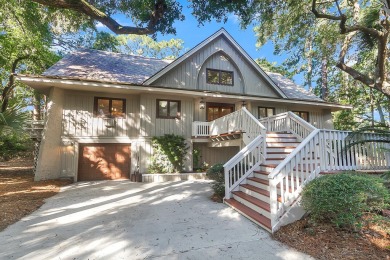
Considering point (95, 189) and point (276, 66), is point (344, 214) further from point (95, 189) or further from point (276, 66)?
point (276, 66)

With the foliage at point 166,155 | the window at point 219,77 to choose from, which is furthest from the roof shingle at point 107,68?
the window at point 219,77

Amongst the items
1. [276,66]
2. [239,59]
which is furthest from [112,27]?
[276,66]

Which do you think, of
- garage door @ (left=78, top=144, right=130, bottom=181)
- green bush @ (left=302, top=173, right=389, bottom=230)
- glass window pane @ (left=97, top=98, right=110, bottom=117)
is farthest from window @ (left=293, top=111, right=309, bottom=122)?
glass window pane @ (left=97, top=98, right=110, bottom=117)

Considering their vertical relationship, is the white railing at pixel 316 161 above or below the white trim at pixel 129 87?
below

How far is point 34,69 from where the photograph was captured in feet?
53.1

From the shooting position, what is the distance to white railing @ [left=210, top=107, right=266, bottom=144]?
7.85 metres

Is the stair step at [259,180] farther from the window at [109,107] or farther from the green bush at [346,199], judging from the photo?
the window at [109,107]

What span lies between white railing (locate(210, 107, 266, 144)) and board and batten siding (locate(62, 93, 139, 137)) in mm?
4484

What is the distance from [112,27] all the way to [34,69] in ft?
41.1

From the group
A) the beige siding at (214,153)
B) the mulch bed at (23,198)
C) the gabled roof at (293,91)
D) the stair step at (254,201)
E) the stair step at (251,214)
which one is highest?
the gabled roof at (293,91)

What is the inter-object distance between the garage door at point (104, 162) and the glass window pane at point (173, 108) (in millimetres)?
2995

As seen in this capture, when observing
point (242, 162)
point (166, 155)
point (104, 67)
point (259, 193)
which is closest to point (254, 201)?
point (259, 193)

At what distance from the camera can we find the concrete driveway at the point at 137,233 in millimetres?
3346

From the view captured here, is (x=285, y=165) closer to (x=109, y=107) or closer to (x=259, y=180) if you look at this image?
(x=259, y=180)
